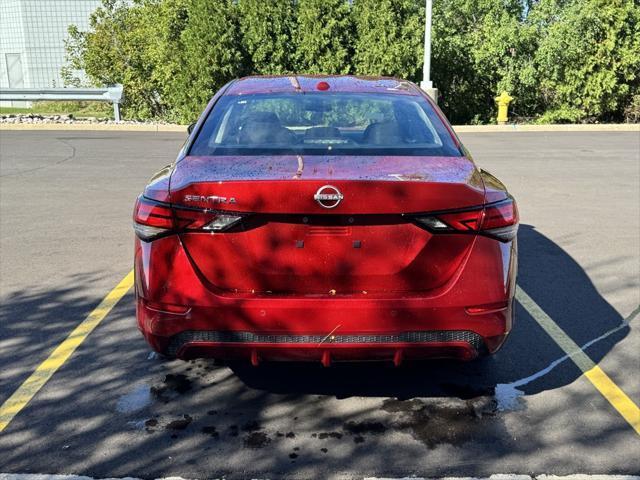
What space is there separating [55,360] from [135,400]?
79 cm

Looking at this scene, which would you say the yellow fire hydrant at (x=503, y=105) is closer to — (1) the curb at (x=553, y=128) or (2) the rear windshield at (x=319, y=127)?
(1) the curb at (x=553, y=128)

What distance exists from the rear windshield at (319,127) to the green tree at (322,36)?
49.5 feet

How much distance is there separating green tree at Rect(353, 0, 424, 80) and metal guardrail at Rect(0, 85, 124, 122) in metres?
6.74

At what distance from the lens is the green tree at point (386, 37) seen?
19094 millimetres

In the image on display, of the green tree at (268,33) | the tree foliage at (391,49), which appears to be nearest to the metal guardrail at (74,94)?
the tree foliage at (391,49)

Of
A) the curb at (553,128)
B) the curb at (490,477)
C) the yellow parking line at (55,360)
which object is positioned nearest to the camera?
the curb at (490,477)

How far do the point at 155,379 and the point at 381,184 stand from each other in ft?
6.00

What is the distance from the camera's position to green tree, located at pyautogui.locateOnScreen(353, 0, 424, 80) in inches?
752

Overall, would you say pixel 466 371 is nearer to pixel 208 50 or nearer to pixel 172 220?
pixel 172 220

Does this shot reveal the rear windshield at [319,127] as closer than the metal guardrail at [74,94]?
Yes

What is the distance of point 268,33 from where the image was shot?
63.1ft

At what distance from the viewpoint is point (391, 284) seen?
322 centimetres

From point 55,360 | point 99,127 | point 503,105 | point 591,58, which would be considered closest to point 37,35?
point 99,127

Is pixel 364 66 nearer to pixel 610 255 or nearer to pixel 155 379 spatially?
pixel 610 255
